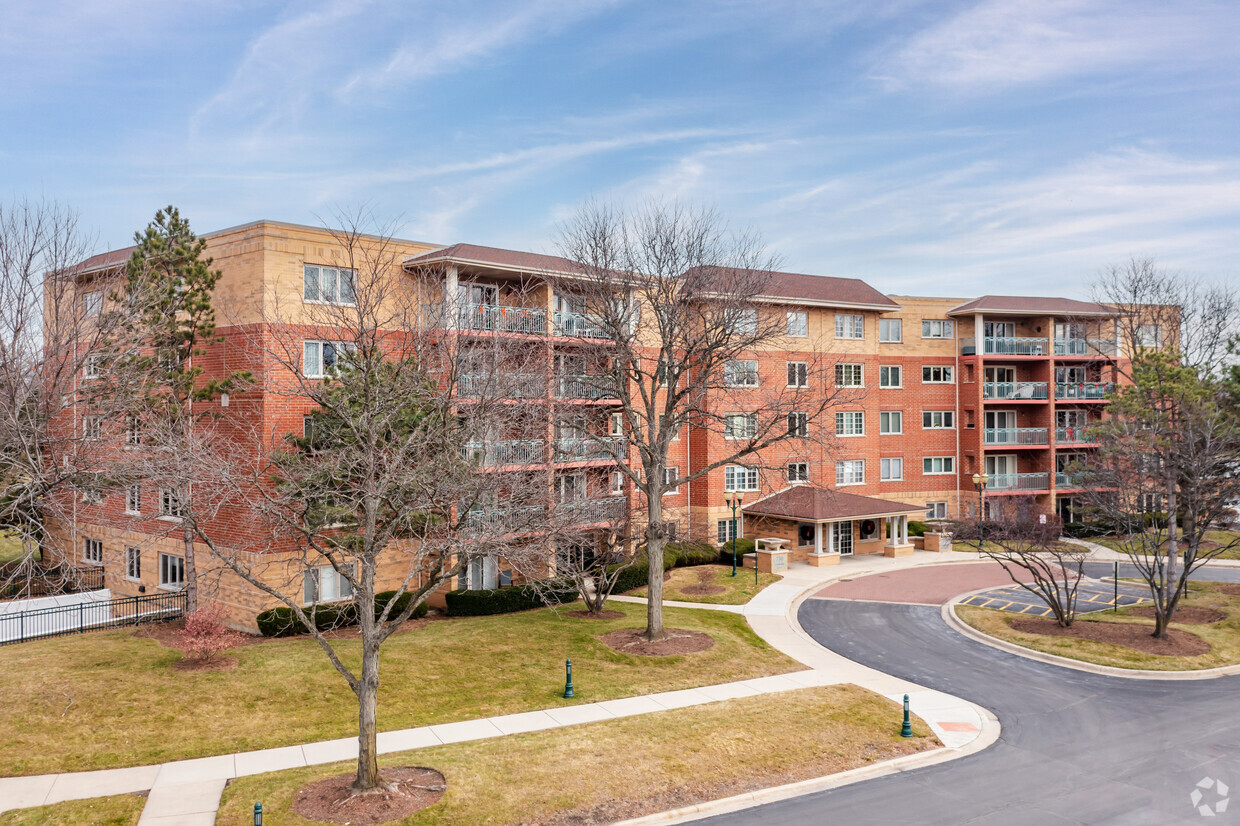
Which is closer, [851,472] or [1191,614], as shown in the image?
[1191,614]

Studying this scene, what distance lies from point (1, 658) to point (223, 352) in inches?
418

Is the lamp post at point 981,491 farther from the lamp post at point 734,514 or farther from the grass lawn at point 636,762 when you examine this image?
the grass lawn at point 636,762

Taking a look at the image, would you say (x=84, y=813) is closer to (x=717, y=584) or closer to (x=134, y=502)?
(x=134, y=502)

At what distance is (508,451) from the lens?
22062 millimetres

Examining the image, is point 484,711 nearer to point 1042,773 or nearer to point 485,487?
point 485,487

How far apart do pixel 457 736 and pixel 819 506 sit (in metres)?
27.1

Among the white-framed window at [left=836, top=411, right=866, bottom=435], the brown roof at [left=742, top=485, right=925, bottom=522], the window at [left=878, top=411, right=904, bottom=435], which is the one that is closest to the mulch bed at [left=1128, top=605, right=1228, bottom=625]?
the brown roof at [left=742, top=485, right=925, bottom=522]

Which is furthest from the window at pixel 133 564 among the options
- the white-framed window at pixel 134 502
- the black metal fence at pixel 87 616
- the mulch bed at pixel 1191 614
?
the mulch bed at pixel 1191 614

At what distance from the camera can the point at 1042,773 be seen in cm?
1504

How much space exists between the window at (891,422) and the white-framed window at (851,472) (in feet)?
7.88

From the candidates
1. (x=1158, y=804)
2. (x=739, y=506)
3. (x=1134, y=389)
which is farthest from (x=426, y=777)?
(x=1134, y=389)

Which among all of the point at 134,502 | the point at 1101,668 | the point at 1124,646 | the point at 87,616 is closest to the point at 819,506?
the point at 1124,646

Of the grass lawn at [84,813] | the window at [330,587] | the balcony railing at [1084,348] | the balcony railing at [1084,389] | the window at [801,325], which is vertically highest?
the window at [801,325]

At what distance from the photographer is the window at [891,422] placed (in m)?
46.3
